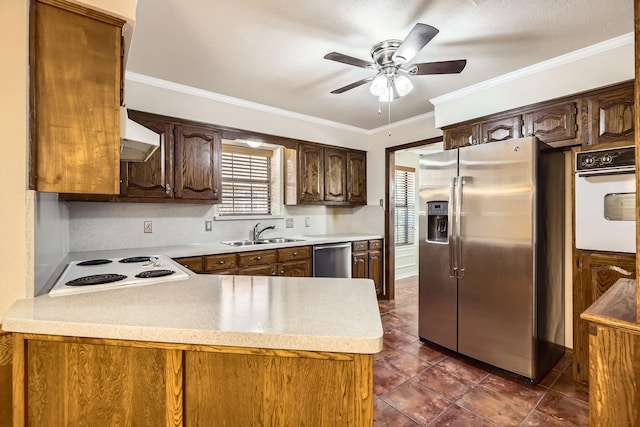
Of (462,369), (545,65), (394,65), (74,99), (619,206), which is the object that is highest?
(545,65)

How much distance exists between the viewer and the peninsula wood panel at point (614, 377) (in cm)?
108

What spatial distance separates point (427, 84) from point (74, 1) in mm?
2624

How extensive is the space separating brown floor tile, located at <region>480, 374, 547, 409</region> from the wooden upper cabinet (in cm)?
270

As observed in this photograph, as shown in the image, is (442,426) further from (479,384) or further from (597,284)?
(597,284)

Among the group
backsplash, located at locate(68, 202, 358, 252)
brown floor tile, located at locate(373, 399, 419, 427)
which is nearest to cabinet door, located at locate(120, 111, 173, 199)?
backsplash, located at locate(68, 202, 358, 252)

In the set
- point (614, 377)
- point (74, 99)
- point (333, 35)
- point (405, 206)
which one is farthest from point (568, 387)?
point (405, 206)

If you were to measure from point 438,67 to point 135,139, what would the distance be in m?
1.84

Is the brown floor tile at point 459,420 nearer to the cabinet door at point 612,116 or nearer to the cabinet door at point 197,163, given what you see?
the cabinet door at point 612,116

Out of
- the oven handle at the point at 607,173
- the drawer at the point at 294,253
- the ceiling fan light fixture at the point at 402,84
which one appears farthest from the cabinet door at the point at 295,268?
the oven handle at the point at 607,173

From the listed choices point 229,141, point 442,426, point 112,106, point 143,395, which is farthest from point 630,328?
point 229,141

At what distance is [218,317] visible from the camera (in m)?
1.03

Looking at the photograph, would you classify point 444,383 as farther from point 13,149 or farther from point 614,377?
point 13,149

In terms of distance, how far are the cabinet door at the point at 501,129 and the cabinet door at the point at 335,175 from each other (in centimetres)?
182

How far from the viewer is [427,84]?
2.90 m
